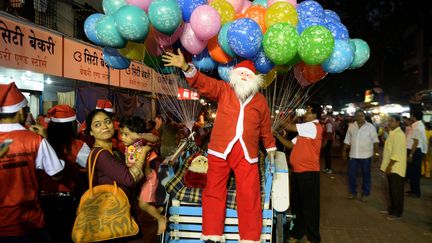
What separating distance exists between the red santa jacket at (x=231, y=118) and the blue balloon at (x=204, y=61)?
93cm

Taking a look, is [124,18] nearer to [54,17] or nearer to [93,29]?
[93,29]

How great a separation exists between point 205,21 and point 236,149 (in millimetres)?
1409

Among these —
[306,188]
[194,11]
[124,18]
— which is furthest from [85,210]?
[306,188]

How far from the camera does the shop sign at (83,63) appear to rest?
8133 millimetres

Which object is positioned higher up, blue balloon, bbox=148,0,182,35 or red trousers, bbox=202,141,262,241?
blue balloon, bbox=148,0,182,35

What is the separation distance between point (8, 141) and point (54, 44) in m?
6.00

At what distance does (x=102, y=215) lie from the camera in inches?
106

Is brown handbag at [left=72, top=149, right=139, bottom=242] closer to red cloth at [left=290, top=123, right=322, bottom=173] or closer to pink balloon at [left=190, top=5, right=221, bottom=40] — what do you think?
pink balloon at [left=190, top=5, right=221, bottom=40]

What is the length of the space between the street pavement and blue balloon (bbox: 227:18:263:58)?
337cm

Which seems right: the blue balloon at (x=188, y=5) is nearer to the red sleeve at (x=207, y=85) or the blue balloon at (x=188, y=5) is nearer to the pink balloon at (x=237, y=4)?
the pink balloon at (x=237, y=4)

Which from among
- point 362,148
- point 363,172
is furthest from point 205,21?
point 363,172

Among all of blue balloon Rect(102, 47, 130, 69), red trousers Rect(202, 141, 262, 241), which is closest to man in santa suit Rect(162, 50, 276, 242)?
red trousers Rect(202, 141, 262, 241)

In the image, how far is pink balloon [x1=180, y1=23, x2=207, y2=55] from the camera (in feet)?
13.3

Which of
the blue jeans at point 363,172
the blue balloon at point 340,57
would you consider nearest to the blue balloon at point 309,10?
the blue balloon at point 340,57
